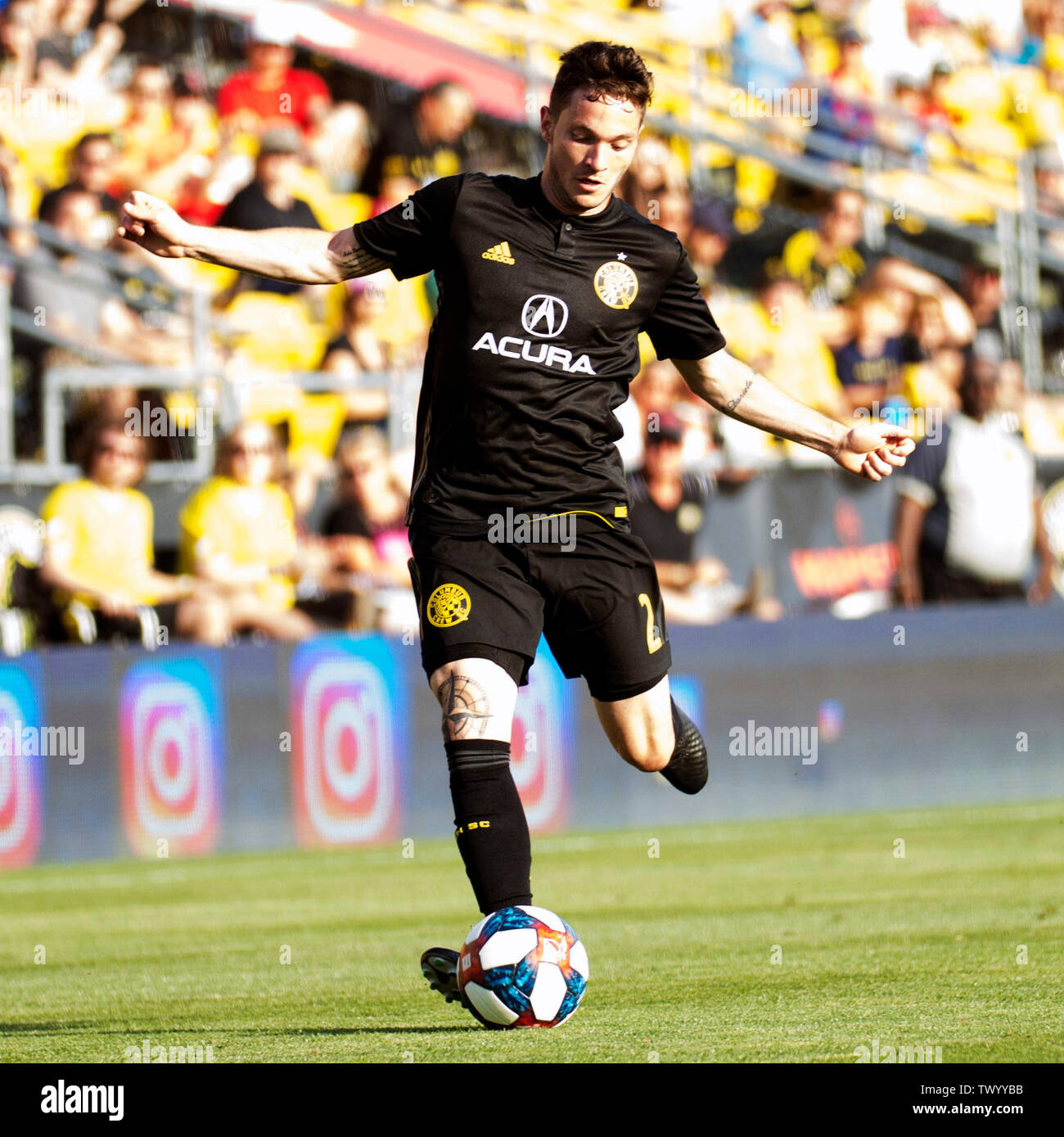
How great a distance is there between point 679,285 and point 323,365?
7.51 metres

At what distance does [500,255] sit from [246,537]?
6.34 metres

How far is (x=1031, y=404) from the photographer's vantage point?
1612 centimetres

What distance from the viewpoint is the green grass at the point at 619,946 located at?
17.2 ft

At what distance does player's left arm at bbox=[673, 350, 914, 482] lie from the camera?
245 inches

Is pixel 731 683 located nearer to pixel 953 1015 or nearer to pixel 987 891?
pixel 987 891

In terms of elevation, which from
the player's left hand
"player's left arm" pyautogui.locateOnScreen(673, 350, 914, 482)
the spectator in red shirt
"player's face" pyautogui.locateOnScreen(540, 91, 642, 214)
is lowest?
the player's left hand

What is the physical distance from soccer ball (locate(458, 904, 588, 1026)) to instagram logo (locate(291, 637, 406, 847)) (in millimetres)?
6310

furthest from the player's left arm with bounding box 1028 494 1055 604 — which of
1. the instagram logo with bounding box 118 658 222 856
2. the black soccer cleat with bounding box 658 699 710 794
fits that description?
the black soccer cleat with bounding box 658 699 710 794

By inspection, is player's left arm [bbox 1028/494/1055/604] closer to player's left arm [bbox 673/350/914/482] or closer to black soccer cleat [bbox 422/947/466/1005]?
player's left arm [bbox 673/350/914/482]

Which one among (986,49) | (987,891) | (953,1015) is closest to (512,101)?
(986,49)

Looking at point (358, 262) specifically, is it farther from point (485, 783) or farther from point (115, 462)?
point (115, 462)

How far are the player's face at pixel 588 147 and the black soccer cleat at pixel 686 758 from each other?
1.72m

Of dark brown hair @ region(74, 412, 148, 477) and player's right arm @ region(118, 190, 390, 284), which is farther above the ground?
dark brown hair @ region(74, 412, 148, 477)

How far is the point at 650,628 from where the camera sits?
6203 mm
